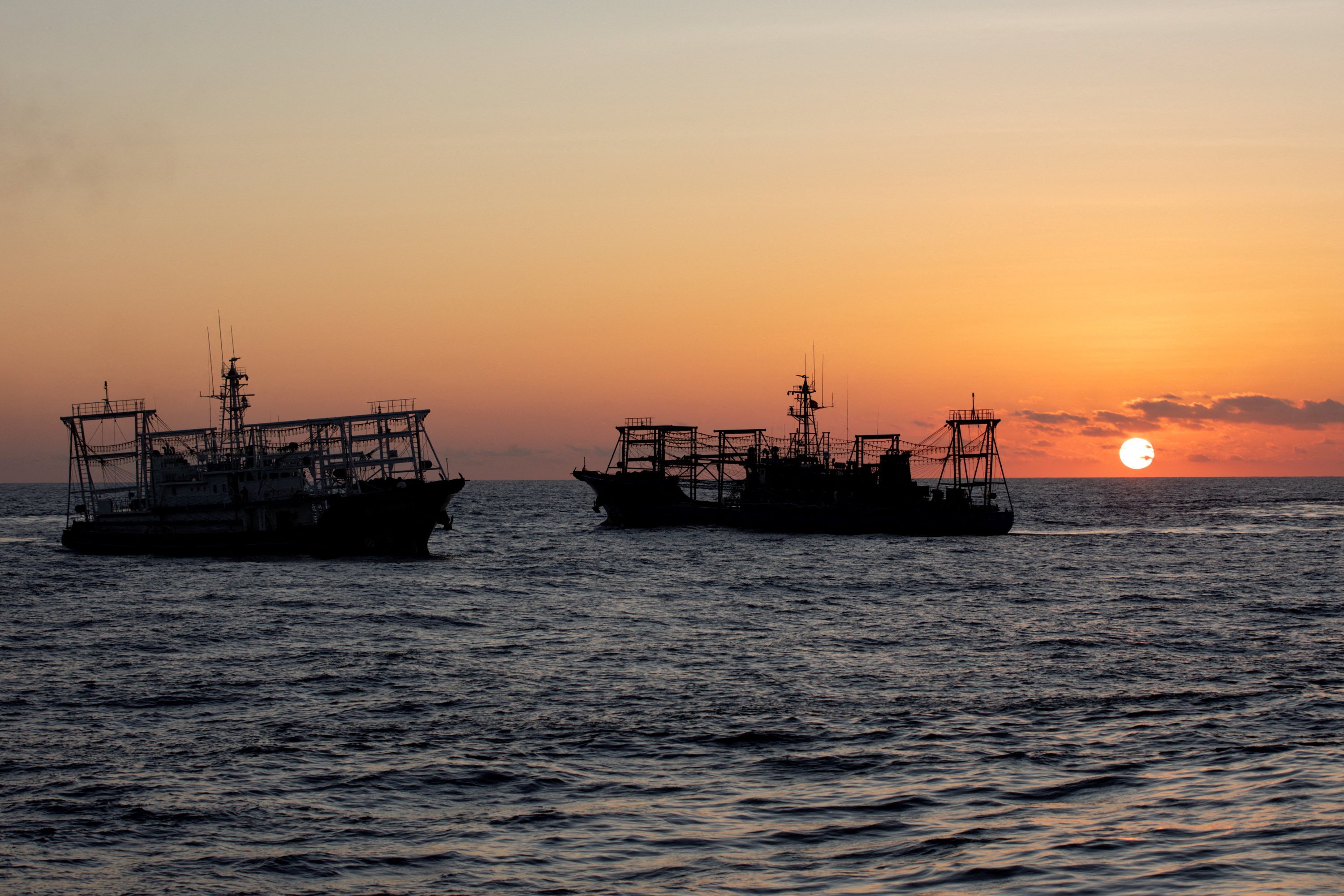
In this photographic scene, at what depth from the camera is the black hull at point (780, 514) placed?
332 ft

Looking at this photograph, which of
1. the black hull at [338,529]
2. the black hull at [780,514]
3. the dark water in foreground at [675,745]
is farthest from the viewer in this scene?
the black hull at [780,514]

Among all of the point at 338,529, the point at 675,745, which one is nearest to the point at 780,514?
the point at 338,529

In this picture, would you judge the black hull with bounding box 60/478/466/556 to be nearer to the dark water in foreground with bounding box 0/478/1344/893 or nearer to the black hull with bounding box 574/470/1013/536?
the dark water in foreground with bounding box 0/478/1344/893

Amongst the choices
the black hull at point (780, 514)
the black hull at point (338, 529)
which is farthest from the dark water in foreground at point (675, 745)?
the black hull at point (780, 514)

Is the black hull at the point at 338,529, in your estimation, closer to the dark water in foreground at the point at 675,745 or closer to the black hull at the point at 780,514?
the dark water in foreground at the point at 675,745

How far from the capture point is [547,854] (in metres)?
17.1

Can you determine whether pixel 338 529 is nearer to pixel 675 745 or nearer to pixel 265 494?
pixel 265 494

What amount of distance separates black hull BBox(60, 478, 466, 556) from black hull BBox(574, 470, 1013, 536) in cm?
4121

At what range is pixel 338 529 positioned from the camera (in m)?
73.7

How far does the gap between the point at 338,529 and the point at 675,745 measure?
180 ft

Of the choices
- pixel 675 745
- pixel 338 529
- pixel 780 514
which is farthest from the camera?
pixel 780 514

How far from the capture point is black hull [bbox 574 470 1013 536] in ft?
332

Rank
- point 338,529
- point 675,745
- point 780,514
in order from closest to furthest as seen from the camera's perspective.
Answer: point 675,745, point 338,529, point 780,514

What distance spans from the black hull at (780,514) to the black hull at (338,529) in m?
41.2
